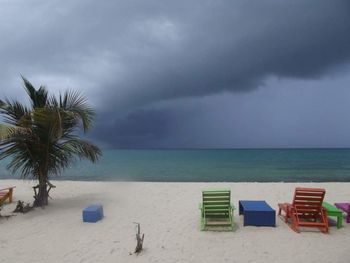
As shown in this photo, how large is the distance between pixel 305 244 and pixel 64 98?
8.40 m

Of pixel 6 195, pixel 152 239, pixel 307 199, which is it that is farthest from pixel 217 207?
pixel 6 195

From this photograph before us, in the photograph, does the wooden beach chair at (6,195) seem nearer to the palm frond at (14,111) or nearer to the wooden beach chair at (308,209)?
the palm frond at (14,111)

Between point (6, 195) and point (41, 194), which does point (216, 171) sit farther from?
point (6, 195)

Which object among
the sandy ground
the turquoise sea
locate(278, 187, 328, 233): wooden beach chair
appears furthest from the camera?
the turquoise sea

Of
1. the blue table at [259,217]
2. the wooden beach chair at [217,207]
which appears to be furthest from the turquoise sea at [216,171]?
the blue table at [259,217]

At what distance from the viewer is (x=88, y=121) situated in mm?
10312

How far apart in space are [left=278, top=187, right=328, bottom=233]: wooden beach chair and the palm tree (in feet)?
22.2

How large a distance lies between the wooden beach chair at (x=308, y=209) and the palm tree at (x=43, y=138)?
6752 mm

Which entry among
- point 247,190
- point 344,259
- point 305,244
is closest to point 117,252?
point 305,244

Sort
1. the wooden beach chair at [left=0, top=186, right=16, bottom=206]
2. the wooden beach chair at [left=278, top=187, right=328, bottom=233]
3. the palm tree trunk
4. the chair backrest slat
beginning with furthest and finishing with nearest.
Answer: the palm tree trunk
the wooden beach chair at [left=0, top=186, right=16, bottom=206]
the chair backrest slat
the wooden beach chair at [left=278, top=187, right=328, bottom=233]

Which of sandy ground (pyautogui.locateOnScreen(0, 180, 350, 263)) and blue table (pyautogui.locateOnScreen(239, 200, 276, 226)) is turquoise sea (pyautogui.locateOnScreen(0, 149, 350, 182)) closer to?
sandy ground (pyautogui.locateOnScreen(0, 180, 350, 263))

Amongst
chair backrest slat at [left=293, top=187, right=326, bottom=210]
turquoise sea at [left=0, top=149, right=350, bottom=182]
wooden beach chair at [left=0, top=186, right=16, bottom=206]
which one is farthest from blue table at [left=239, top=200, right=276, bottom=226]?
wooden beach chair at [left=0, top=186, right=16, bottom=206]

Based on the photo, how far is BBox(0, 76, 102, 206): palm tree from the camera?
9.37m

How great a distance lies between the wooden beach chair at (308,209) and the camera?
23.2 feet
